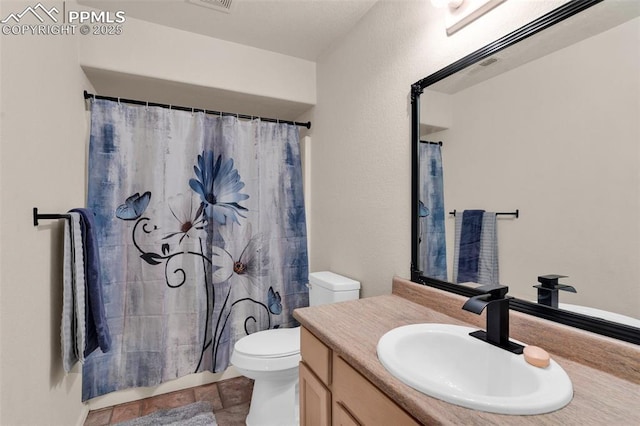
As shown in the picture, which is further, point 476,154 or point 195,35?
point 195,35

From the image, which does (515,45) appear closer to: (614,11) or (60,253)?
(614,11)

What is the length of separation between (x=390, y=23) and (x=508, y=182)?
1078 millimetres

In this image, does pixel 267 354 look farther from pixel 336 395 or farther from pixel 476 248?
pixel 476 248

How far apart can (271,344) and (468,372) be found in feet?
3.82

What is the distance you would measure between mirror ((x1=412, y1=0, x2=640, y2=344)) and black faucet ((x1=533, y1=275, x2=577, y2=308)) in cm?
1

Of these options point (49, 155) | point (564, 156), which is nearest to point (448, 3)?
point (564, 156)

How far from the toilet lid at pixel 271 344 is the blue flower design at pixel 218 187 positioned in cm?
83

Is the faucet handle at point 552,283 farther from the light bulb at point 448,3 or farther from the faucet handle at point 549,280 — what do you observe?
the light bulb at point 448,3

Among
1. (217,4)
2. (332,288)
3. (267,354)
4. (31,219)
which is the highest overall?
(217,4)

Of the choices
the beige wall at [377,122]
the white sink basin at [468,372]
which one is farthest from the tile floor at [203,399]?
the white sink basin at [468,372]

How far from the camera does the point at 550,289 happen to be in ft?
3.13

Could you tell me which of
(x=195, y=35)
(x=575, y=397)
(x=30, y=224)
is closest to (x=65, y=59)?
(x=195, y=35)

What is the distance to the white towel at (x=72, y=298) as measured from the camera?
1348 mm

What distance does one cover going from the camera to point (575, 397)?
690mm
